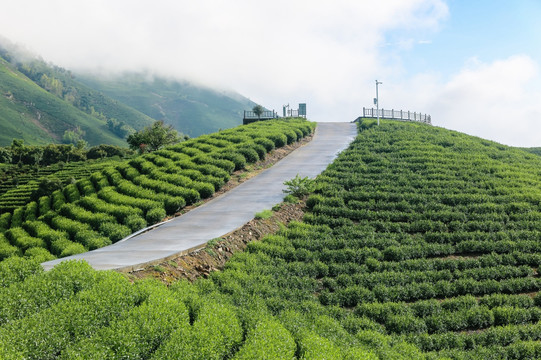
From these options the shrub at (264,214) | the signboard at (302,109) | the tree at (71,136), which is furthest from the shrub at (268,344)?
the tree at (71,136)

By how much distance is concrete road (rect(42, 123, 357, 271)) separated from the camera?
11086 mm

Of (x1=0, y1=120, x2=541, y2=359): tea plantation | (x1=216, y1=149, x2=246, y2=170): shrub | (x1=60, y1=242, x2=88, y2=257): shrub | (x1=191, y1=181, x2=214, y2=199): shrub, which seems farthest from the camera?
(x1=216, y1=149, x2=246, y2=170): shrub

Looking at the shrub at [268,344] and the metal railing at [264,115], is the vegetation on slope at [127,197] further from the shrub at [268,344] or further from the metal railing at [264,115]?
the metal railing at [264,115]

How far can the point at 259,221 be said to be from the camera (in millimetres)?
14820

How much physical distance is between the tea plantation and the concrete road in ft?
5.19

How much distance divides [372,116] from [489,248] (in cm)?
3722

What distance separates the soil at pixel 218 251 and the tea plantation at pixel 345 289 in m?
0.46

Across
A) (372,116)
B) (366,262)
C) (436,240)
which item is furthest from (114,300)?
(372,116)

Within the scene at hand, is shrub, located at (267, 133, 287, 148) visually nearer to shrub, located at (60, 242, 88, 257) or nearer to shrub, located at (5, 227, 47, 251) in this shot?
shrub, located at (5, 227, 47, 251)

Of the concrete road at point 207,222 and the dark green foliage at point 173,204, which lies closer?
the concrete road at point 207,222

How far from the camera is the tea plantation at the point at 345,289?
6.72 meters

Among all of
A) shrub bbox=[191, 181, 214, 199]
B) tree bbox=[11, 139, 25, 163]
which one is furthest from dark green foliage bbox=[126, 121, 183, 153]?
tree bbox=[11, 139, 25, 163]

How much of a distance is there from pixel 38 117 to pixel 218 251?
15894 centimetres

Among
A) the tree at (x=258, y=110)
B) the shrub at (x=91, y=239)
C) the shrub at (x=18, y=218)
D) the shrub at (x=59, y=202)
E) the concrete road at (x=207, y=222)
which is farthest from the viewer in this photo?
the tree at (x=258, y=110)
